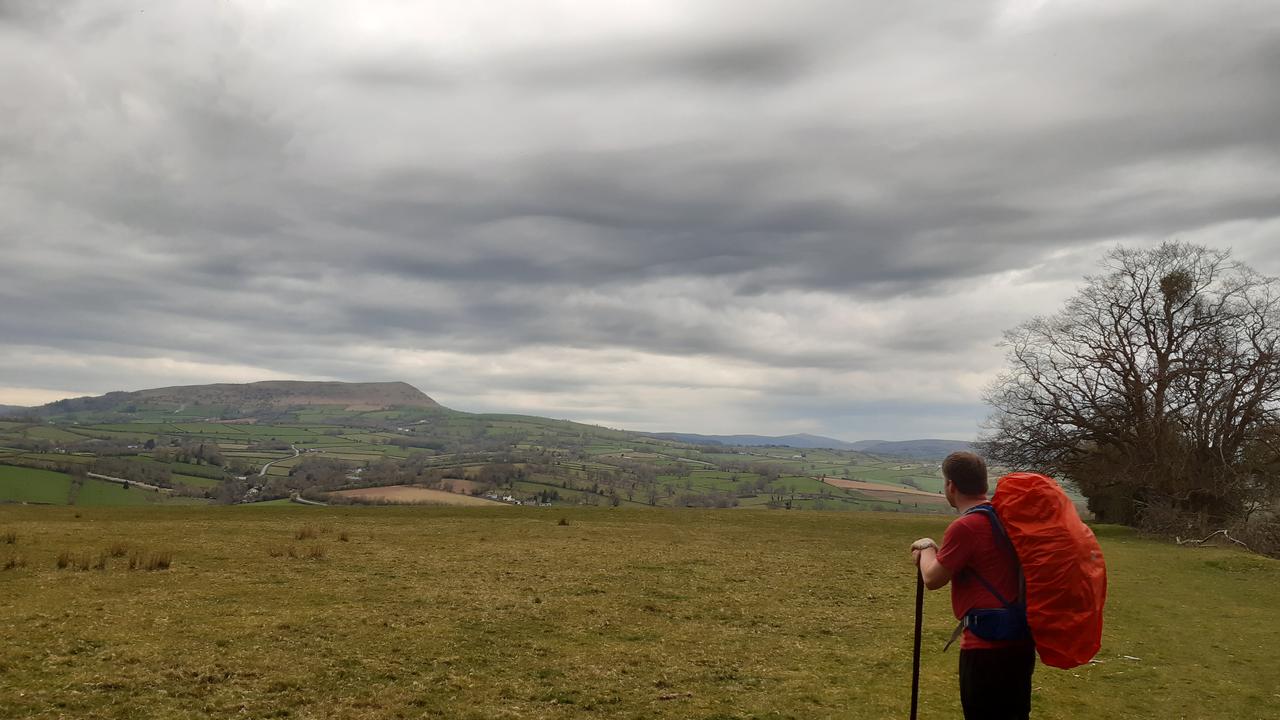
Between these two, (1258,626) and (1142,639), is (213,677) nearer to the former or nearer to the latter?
(1142,639)

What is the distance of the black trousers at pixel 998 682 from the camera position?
255 inches

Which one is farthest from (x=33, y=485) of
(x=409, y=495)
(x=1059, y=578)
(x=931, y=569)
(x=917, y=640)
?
(x=1059, y=578)

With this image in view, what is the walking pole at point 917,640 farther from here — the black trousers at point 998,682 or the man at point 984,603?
the black trousers at point 998,682

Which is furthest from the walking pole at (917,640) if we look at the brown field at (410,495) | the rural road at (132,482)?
the rural road at (132,482)

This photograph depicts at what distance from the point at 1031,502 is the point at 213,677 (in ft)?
38.7

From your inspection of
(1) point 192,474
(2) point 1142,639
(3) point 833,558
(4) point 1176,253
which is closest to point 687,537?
(3) point 833,558

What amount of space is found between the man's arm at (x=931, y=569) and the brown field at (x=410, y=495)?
265 feet

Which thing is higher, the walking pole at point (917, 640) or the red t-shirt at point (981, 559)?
the red t-shirt at point (981, 559)

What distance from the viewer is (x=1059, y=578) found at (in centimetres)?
610

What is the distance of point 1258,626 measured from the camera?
17562 mm

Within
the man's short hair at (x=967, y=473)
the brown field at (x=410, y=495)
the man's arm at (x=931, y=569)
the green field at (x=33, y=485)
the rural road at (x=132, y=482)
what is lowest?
the rural road at (x=132, y=482)

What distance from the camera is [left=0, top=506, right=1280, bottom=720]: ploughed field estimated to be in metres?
11.0

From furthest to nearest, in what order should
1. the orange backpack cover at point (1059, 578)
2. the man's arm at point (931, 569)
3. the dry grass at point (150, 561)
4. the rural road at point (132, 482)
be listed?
the rural road at point (132, 482), the dry grass at point (150, 561), the man's arm at point (931, 569), the orange backpack cover at point (1059, 578)

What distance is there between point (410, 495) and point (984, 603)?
9238 cm
